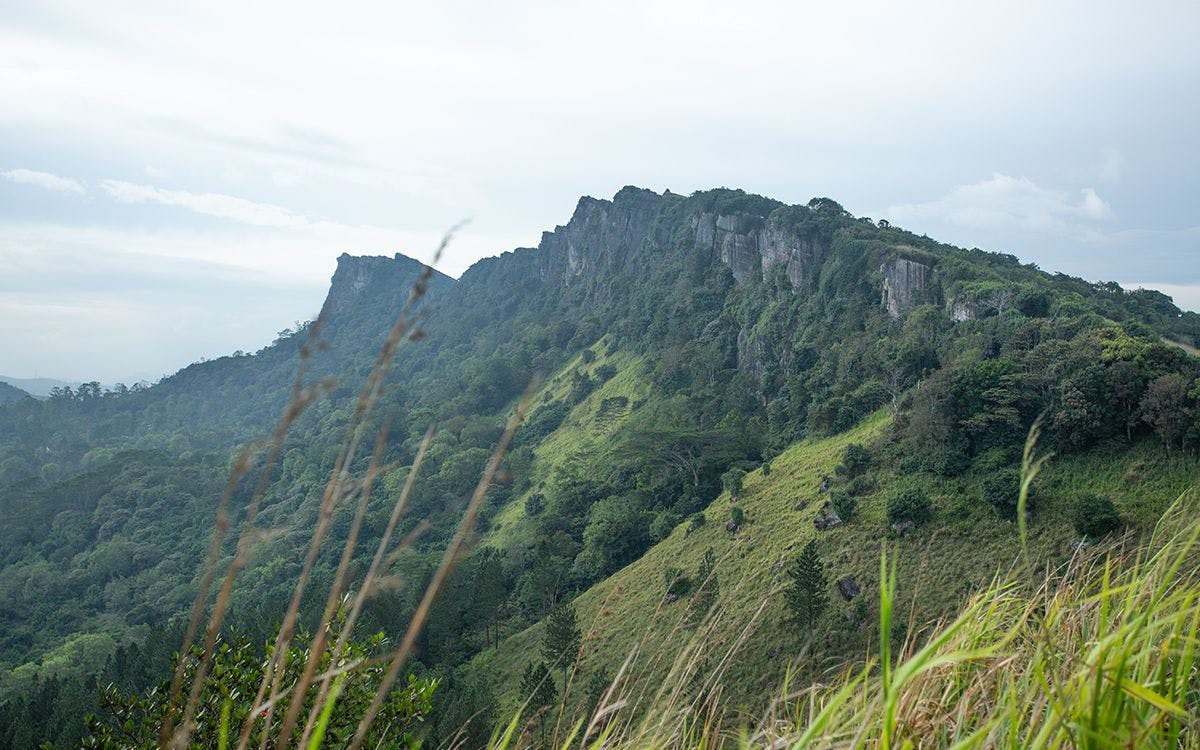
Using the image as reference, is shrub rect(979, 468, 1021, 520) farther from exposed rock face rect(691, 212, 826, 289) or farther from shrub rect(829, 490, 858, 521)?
exposed rock face rect(691, 212, 826, 289)

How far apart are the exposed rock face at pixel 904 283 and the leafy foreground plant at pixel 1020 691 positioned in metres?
40.6

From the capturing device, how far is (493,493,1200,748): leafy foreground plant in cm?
136

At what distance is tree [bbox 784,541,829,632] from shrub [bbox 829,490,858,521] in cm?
475

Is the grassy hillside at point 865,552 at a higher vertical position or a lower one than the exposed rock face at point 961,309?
lower

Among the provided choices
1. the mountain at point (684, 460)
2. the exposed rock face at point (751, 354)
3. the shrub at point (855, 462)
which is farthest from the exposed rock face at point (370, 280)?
the shrub at point (855, 462)

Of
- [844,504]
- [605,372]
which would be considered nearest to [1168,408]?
[844,504]

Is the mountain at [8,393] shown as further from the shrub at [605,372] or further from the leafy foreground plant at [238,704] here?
the leafy foreground plant at [238,704]

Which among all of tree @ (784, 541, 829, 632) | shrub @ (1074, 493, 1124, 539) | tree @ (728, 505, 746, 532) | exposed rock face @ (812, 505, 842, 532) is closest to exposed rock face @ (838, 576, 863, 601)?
tree @ (784, 541, 829, 632)

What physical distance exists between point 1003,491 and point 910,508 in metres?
2.79

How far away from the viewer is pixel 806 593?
20.1 metres

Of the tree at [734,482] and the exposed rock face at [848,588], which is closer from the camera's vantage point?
the exposed rock face at [848,588]

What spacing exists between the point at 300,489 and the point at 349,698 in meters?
65.1

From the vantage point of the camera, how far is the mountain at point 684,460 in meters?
21.0

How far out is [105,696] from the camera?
501 cm
